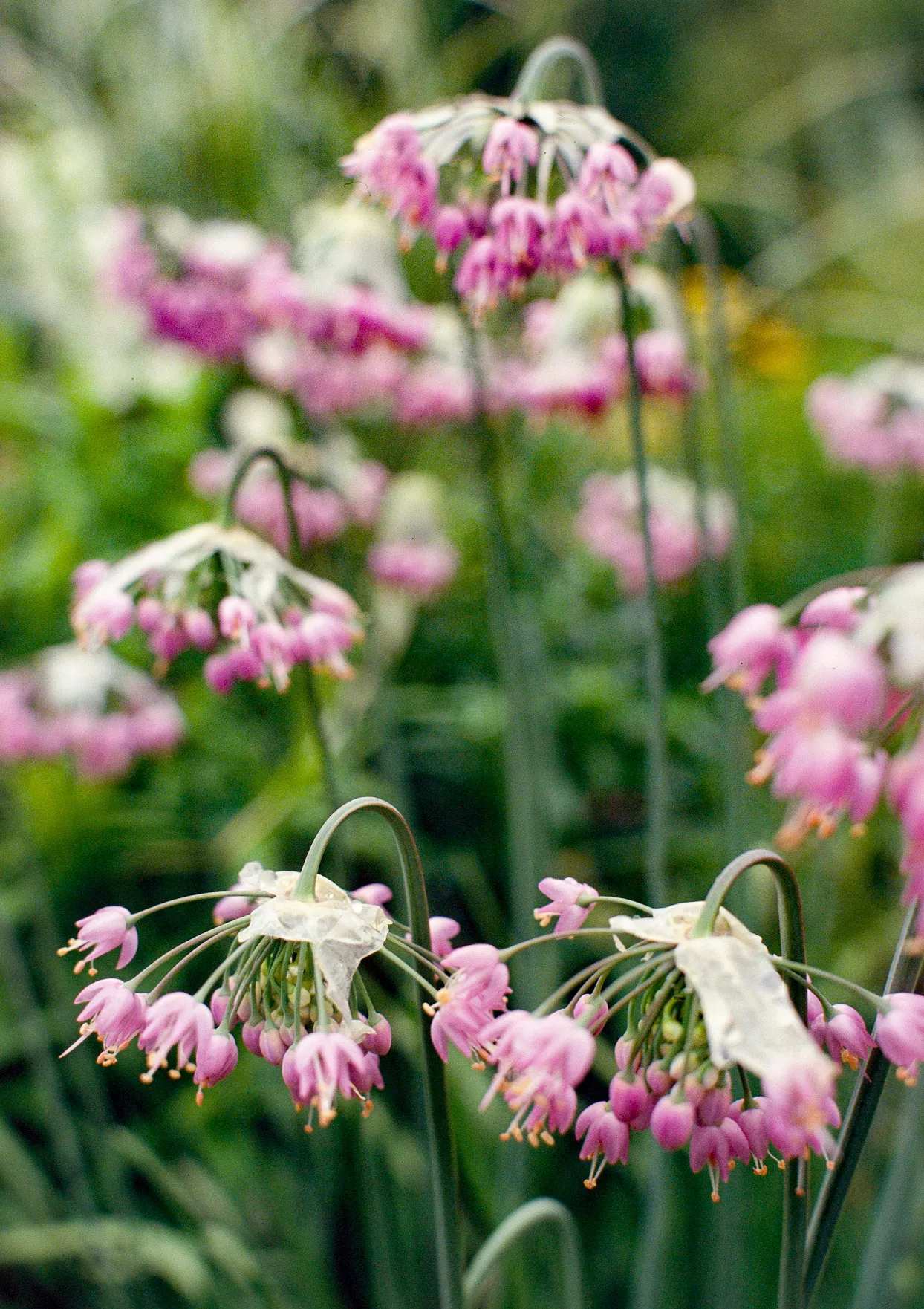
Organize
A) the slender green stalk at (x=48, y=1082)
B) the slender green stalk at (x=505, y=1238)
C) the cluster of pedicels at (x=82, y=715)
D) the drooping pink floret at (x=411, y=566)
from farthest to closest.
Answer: the drooping pink floret at (x=411, y=566)
the cluster of pedicels at (x=82, y=715)
the slender green stalk at (x=48, y=1082)
the slender green stalk at (x=505, y=1238)

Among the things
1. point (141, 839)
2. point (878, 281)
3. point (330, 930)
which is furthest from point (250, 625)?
point (878, 281)

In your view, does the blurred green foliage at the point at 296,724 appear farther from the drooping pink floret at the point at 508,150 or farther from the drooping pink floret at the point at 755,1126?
the drooping pink floret at the point at 508,150

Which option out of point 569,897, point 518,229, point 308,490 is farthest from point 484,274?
point 308,490

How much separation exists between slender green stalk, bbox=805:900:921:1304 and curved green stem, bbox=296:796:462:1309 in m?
0.28

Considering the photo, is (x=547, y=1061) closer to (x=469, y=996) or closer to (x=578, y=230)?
(x=469, y=996)

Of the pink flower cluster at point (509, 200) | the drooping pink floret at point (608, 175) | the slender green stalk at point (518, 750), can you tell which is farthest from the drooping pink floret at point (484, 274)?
the slender green stalk at point (518, 750)

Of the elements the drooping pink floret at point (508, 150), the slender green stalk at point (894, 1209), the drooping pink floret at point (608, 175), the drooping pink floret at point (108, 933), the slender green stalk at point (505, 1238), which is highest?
the drooping pink floret at point (508, 150)

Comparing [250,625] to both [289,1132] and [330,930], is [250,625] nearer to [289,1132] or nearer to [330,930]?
[330,930]

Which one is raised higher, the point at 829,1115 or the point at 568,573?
the point at 568,573

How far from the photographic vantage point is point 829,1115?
2.23 ft

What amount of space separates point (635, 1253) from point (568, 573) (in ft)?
6.81

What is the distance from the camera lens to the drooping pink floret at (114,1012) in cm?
83

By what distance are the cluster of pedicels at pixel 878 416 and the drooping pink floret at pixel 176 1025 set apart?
221 centimetres

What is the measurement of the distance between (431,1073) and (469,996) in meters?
0.09
